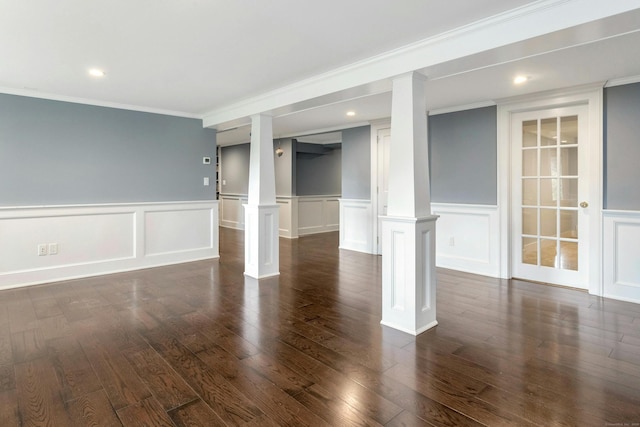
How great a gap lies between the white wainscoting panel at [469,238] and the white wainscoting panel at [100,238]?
359 cm

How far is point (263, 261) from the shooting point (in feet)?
15.5

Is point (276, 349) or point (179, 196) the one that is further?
point (179, 196)

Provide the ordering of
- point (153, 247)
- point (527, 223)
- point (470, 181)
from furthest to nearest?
point (153, 247)
point (470, 181)
point (527, 223)

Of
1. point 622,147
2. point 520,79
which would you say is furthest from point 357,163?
point 622,147

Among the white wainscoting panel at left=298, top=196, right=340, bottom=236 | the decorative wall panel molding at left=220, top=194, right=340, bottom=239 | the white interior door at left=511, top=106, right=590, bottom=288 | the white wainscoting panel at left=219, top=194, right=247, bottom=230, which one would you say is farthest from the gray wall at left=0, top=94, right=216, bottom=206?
the white interior door at left=511, top=106, right=590, bottom=288

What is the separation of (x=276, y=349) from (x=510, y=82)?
11.5 feet

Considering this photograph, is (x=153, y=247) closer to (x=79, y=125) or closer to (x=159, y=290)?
(x=159, y=290)

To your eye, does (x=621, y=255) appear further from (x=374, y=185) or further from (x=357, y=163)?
(x=357, y=163)

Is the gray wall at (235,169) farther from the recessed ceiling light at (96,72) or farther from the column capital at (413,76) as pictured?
the column capital at (413,76)

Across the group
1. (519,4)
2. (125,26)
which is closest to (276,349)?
(125,26)

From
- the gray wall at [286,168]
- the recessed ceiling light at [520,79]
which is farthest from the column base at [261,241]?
the gray wall at [286,168]

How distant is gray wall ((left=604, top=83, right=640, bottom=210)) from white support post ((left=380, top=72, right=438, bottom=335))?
7.37 feet

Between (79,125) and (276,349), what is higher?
(79,125)

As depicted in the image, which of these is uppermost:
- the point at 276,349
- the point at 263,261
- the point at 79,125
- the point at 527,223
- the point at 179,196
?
the point at 79,125
